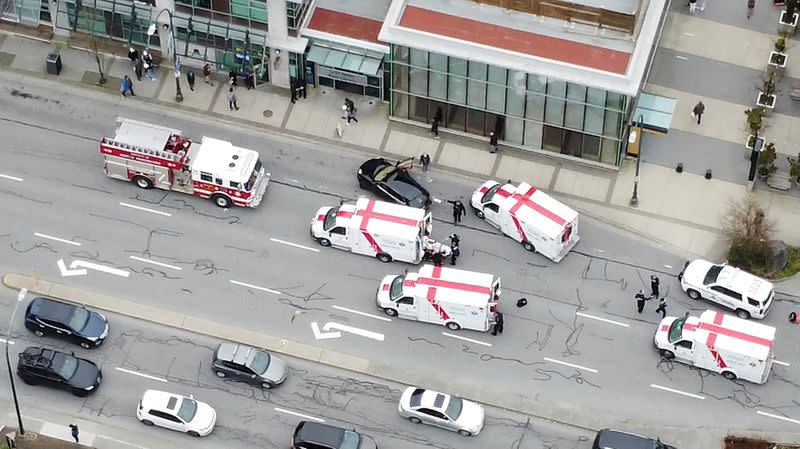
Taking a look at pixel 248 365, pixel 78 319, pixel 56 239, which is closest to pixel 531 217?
pixel 248 365

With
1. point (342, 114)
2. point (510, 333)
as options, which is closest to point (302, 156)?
point (342, 114)

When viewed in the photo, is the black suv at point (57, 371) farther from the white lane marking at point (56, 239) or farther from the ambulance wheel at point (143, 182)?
A: the ambulance wheel at point (143, 182)

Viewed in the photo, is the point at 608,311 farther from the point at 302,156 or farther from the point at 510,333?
the point at 302,156

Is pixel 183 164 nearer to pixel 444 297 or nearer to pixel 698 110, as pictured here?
pixel 444 297

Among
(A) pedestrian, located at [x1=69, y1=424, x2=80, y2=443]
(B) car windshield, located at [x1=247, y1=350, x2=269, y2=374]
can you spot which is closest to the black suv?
(A) pedestrian, located at [x1=69, y1=424, x2=80, y2=443]

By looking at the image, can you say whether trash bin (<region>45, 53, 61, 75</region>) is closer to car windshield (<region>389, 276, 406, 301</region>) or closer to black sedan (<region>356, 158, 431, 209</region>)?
black sedan (<region>356, 158, 431, 209</region>)
